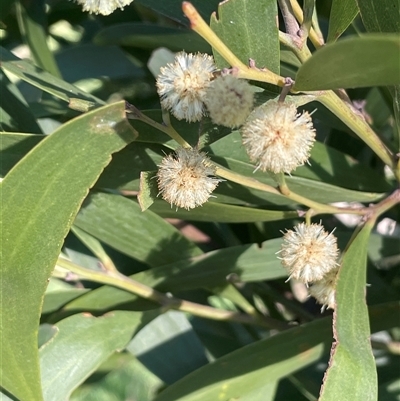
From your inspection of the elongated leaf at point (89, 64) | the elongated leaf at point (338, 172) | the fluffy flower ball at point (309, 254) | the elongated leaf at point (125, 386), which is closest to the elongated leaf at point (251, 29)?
the fluffy flower ball at point (309, 254)

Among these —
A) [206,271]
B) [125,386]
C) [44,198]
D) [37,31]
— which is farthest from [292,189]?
[125,386]

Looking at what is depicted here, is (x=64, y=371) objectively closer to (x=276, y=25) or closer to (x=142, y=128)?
(x=142, y=128)

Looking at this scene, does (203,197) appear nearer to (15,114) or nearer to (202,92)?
(202,92)

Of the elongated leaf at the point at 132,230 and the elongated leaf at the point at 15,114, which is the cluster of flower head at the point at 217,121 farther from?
the elongated leaf at the point at 15,114

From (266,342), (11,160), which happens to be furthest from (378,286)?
(11,160)

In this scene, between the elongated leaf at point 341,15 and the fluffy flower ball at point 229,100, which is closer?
the fluffy flower ball at point 229,100
